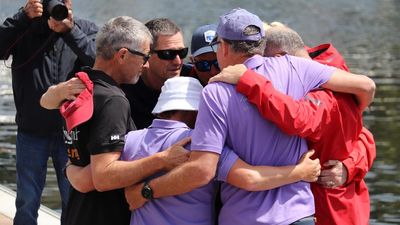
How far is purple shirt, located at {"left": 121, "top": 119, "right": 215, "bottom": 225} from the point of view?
3.41 meters

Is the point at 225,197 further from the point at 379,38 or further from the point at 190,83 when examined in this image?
the point at 379,38

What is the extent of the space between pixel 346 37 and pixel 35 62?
18.9 metres

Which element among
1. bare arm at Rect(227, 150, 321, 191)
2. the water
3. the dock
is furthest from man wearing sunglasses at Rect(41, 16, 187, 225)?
the water

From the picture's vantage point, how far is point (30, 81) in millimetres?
5727

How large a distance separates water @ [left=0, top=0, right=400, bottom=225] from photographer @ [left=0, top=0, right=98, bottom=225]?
2635 mm

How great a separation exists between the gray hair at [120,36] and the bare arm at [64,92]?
0.17 metres

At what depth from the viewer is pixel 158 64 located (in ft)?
14.1

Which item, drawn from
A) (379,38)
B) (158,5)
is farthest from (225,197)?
(158,5)

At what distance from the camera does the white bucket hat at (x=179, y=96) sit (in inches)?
136

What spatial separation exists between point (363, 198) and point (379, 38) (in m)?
20.3

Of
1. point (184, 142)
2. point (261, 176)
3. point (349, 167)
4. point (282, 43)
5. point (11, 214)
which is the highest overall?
point (282, 43)

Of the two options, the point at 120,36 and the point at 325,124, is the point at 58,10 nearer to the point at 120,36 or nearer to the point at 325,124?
the point at 120,36

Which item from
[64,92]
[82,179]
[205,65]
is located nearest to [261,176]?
[82,179]

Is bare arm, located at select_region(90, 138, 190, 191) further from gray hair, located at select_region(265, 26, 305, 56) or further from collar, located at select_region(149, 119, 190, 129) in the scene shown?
gray hair, located at select_region(265, 26, 305, 56)
